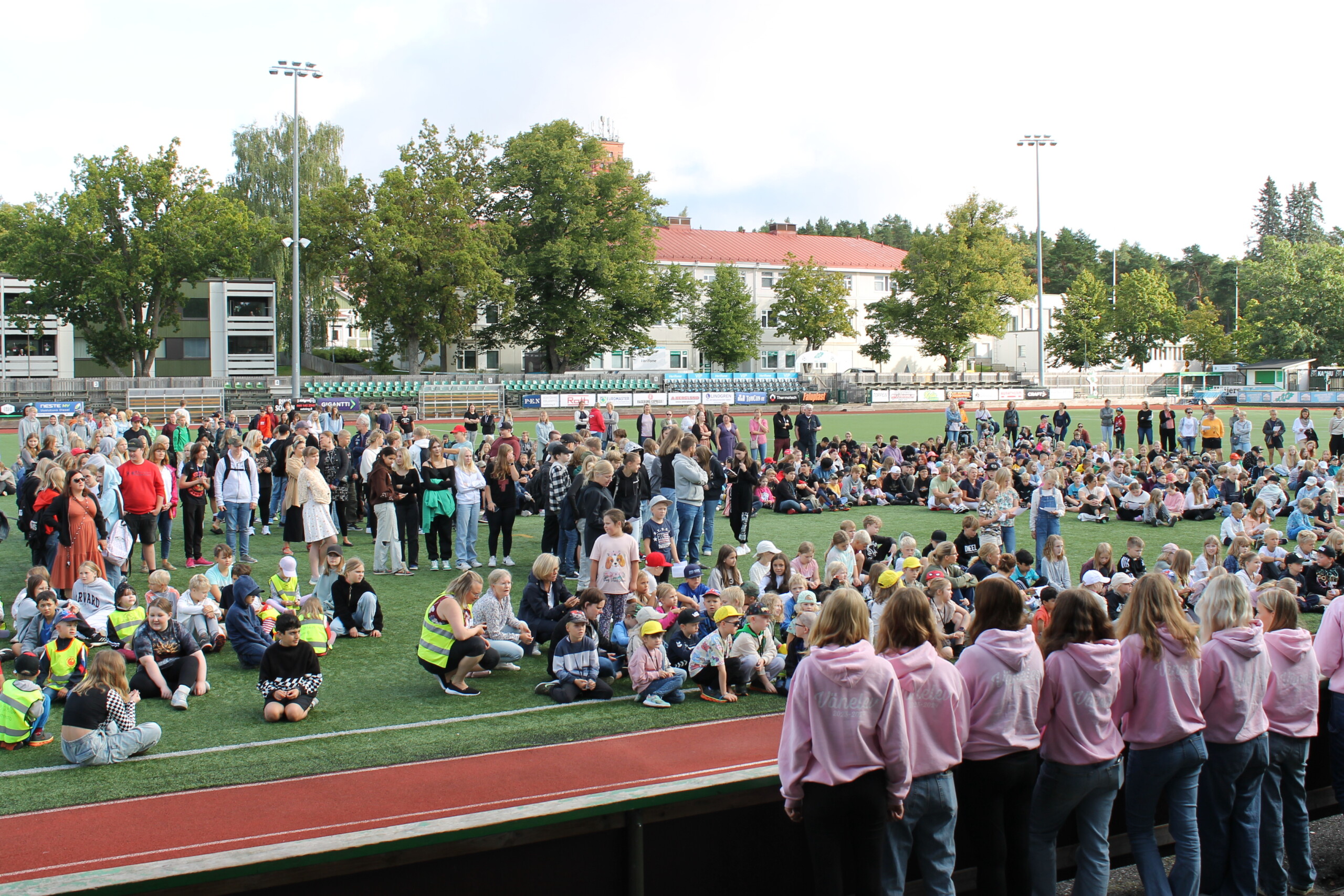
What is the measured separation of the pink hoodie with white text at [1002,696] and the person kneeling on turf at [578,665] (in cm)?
471

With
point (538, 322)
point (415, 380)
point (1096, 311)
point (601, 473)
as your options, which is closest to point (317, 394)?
point (415, 380)

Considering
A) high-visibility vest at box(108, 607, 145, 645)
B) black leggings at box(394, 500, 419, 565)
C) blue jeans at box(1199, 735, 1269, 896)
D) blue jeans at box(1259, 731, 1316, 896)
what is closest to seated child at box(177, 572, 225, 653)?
high-visibility vest at box(108, 607, 145, 645)

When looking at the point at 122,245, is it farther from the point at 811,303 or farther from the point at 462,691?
the point at 462,691

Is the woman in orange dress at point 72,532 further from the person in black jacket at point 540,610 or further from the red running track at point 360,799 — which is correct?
the red running track at point 360,799

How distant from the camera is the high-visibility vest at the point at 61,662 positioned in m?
8.17

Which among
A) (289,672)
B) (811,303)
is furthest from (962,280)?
(289,672)

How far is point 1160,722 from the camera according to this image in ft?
13.9

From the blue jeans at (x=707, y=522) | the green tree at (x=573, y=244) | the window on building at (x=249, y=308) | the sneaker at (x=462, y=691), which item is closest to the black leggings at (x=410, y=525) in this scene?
the blue jeans at (x=707, y=522)

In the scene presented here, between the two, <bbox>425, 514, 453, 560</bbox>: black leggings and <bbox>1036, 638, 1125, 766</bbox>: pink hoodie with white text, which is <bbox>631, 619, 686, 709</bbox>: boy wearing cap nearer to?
<bbox>1036, 638, 1125, 766</bbox>: pink hoodie with white text

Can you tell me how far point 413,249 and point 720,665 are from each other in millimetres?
42559

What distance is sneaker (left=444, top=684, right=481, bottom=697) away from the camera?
8.70 m

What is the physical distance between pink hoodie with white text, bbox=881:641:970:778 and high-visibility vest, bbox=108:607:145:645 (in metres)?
7.88

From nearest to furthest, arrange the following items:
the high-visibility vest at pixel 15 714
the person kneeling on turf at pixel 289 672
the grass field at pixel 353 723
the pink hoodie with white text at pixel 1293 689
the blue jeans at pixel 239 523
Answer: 1. the pink hoodie with white text at pixel 1293 689
2. the grass field at pixel 353 723
3. the high-visibility vest at pixel 15 714
4. the person kneeling on turf at pixel 289 672
5. the blue jeans at pixel 239 523

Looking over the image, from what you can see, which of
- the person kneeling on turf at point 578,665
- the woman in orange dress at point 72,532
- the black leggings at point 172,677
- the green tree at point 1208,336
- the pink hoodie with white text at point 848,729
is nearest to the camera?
the pink hoodie with white text at point 848,729
